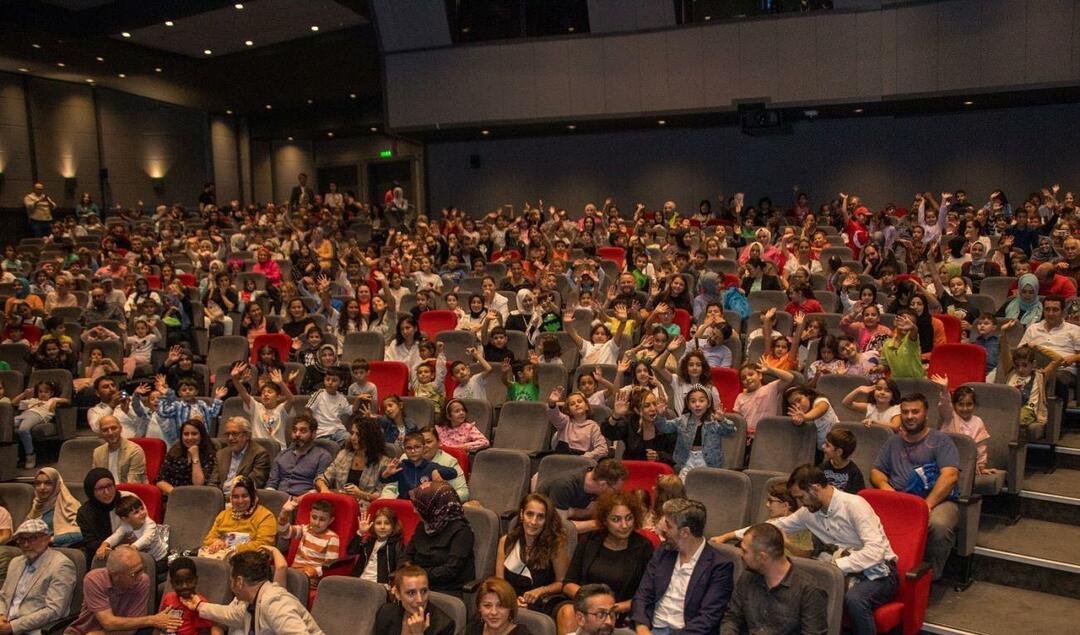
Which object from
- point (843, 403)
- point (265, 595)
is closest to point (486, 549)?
point (265, 595)

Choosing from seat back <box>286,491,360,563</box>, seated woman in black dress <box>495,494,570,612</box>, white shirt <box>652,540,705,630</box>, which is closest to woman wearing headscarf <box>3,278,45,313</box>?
seat back <box>286,491,360,563</box>

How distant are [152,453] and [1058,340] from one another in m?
6.31

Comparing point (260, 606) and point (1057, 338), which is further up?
point (1057, 338)

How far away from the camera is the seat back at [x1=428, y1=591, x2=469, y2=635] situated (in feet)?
14.1

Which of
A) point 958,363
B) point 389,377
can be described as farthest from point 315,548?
point 958,363

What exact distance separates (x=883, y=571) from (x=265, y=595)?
2799mm

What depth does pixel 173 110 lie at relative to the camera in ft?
64.7

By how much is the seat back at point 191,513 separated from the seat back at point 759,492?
312cm

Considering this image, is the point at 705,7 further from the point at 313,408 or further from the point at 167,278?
the point at 313,408

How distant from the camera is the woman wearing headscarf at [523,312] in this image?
8.88 meters

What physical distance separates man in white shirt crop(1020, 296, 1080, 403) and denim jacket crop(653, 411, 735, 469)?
7.52ft

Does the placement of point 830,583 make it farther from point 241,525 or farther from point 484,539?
point 241,525

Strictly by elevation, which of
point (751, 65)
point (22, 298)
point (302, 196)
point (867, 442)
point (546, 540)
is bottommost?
point (546, 540)

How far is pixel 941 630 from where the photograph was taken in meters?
4.62
